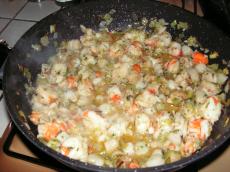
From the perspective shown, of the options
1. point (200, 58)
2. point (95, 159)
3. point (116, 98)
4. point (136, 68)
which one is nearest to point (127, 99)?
point (116, 98)

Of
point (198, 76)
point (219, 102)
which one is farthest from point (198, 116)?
point (198, 76)

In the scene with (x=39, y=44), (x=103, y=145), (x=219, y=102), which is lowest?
(x=103, y=145)

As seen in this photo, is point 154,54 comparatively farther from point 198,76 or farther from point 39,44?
point 39,44

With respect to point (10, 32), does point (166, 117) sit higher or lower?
lower

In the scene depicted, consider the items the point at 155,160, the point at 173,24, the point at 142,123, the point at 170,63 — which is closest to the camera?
the point at 155,160

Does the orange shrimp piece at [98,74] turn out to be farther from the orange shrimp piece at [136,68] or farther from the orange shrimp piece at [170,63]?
the orange shrimp piece at [170,63]

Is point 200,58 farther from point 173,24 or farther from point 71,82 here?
point 71,82

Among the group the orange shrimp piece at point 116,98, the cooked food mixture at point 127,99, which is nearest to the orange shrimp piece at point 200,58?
the cooked food mixture at point 127,99
